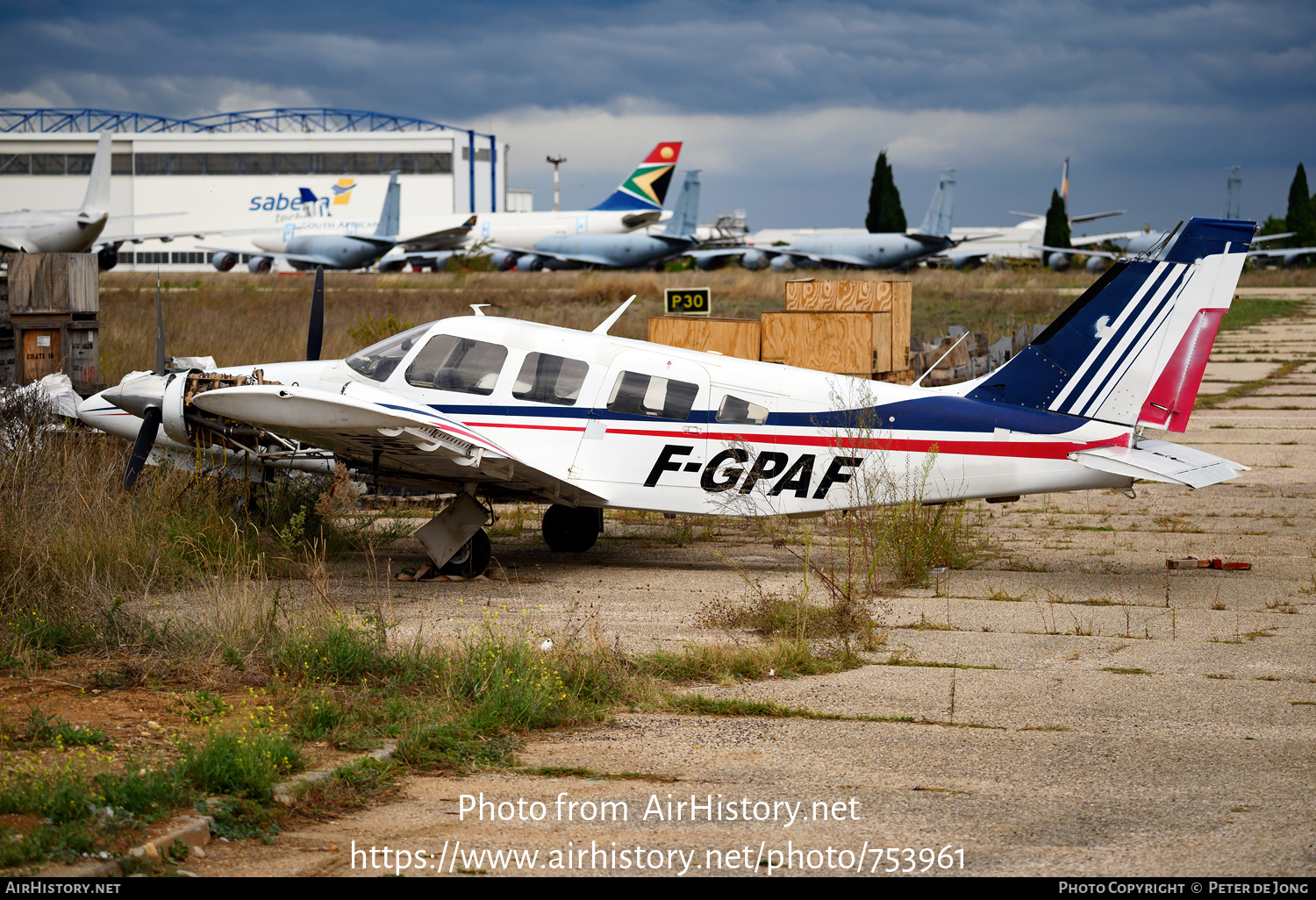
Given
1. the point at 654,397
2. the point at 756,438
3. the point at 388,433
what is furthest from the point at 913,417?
the point at 388,433

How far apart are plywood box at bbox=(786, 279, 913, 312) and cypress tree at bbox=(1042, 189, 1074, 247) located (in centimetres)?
7480

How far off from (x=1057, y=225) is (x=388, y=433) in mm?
84177

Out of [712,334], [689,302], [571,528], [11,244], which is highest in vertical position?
[11,244]

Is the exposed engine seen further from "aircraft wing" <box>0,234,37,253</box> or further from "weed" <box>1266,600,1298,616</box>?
"aircraft wing" <box>0,234,37,253</box>

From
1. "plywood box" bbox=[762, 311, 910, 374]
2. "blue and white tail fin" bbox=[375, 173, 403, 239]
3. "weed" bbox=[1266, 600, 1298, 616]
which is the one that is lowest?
"weed" bbox=[1266, 600, 1298, 616]

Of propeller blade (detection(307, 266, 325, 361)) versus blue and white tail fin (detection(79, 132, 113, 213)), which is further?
blue and white tail fin (detection(79, 132, 113, 213))

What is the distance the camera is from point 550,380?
1052cm

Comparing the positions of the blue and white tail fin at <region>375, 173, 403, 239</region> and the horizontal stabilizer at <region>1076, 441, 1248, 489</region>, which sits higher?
the blue and white tail fin at <region>375, 173, 403, 239</region>

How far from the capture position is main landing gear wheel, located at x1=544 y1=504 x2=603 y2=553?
11.8 metres

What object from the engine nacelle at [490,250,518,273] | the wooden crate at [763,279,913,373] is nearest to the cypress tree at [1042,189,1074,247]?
the engine nacelle at [490,250,518,273]

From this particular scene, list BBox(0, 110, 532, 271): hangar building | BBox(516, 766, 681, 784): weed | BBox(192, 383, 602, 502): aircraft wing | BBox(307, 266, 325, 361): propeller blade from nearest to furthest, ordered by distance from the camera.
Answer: BBox(516, 766, 681, 784): weed → BBox(192, 383, 602, 502): aircraft wing → BBox(307, 266, 325, 361): propeller blade → BBox(0, 110, 532, 271): hangar building

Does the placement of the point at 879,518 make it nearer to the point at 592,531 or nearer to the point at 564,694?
the point at 592,531

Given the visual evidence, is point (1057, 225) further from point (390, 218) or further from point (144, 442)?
point (144, 442)

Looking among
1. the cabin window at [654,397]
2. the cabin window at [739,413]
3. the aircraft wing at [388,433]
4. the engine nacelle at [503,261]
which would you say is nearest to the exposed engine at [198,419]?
the aircraft wing at [388,433]
